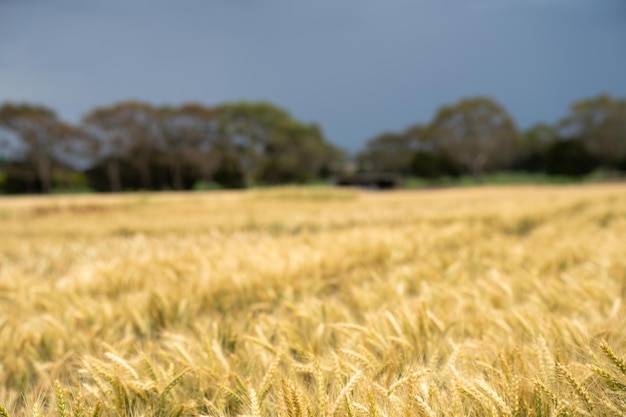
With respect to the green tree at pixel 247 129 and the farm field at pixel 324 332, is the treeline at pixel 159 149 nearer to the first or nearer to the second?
the green tree at pixel 247 129

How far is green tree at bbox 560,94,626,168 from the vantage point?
28.7 meters

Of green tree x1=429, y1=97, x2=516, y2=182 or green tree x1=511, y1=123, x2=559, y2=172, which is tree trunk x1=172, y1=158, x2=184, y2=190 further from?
green tree x1=511, y1=123, x2=559, y2=172

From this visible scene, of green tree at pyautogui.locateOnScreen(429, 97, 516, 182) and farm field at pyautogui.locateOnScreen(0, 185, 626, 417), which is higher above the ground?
green tree at pyautogui.locateOnScreen(429, 97, 516, 182)

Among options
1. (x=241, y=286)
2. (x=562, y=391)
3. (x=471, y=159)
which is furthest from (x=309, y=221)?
(x=471, y=159)

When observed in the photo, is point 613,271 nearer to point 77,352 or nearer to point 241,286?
point 241,286

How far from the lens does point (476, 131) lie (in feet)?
103

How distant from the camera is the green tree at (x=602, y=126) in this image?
94.1 feet

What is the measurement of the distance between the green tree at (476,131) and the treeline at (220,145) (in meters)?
0.09

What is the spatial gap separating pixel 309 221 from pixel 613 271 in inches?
154

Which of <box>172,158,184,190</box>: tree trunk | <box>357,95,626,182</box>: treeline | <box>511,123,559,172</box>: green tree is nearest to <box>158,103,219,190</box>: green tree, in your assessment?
<box>172,158,184,190</box>: tree trunk

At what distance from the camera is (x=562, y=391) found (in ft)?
2.60

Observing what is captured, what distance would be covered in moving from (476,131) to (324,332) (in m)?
34.1

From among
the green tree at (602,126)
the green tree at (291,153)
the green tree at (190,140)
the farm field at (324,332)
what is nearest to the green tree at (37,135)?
the green tree at (190,140)

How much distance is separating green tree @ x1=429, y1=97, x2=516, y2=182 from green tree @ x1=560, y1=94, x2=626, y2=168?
5790 millimetres
